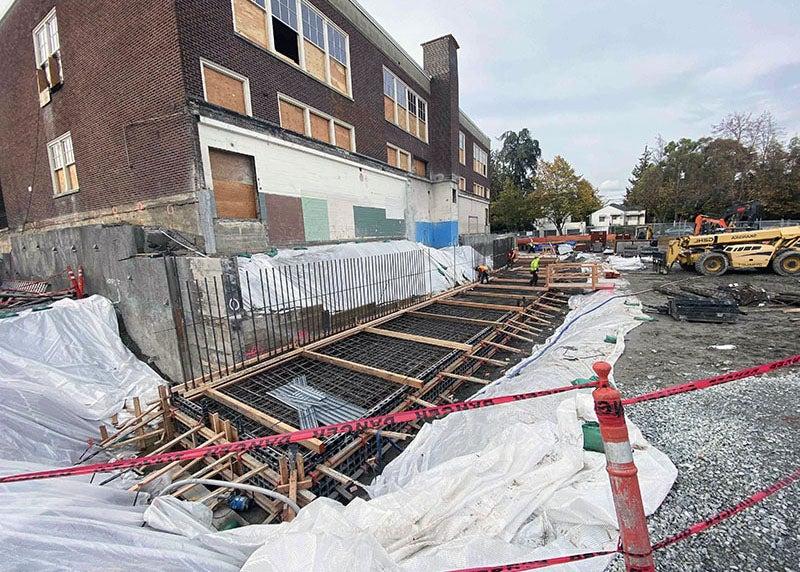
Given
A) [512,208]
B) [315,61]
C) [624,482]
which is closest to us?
[624,482]

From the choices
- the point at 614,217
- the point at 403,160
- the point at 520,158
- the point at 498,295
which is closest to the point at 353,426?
the point at 498,295

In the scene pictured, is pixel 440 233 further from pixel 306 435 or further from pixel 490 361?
pixel 306 435

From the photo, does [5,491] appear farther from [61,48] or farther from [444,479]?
[61,48]

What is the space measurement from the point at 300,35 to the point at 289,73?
1.62m

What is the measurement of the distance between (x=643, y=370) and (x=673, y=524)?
3.26 metres

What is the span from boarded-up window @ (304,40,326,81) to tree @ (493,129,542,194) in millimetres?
38858

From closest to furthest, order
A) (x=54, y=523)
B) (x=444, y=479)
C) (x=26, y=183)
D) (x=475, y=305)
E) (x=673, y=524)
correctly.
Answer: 1. (x=54, y=523)
2. (x=673, y=524)
3. (x=444, y=479)
4. (x=475, y=305)
5. (x=26, y=183)

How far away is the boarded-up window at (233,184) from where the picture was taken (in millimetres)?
9766

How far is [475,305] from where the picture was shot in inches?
386

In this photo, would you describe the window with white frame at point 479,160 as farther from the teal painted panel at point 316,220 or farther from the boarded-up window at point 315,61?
the teal painted panel at point 316,220

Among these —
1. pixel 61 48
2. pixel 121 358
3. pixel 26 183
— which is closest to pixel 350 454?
pixel 121 358

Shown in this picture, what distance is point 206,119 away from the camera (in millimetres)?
9125

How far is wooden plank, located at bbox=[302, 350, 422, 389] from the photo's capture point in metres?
4.88

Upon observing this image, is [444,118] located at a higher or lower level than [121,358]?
higher
